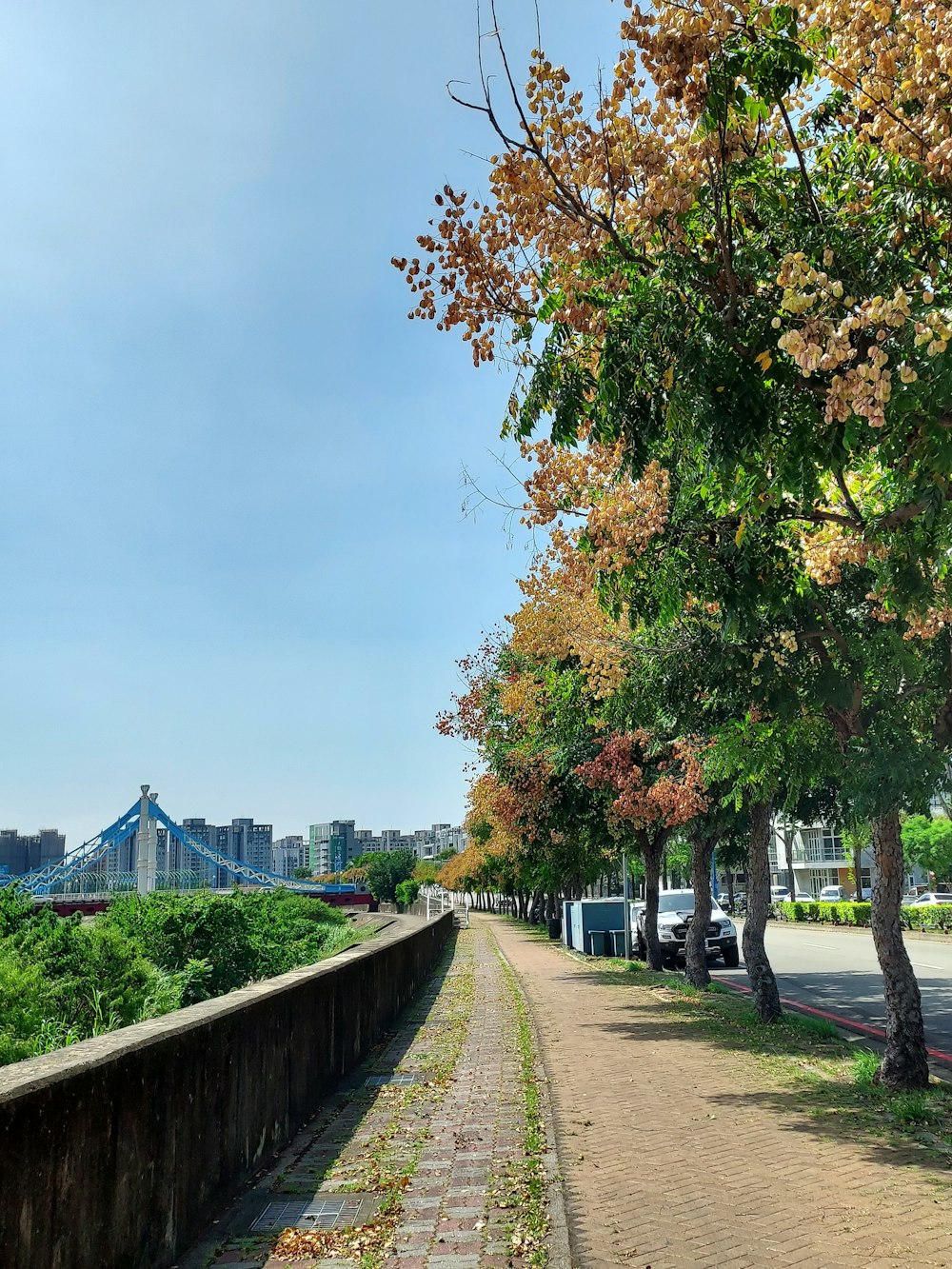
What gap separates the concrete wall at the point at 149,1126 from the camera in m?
3.73

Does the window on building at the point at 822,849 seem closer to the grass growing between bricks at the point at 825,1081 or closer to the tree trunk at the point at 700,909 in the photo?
the tree trunk at the point at 700,909

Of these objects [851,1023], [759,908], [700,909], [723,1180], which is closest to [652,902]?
[700,909]

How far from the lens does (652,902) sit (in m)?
23.2

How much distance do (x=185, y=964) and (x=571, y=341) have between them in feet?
32.3

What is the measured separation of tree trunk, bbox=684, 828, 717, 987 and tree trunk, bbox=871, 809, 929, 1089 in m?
8.53

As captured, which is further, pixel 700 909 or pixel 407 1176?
pixel 700 909

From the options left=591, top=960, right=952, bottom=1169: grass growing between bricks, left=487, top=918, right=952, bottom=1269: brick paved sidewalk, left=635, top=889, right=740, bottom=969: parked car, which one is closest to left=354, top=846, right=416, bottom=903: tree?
left=635, top=889, right=740, bottom=969: parked car

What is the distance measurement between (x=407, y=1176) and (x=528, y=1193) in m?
0.85

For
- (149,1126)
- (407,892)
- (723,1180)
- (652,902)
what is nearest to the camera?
(149,1126)

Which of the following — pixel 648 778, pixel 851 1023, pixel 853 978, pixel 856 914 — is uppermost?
pixel 648 778

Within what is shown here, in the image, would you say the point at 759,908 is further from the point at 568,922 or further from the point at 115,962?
the point at 568,922

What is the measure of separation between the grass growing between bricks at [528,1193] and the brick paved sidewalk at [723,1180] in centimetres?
16

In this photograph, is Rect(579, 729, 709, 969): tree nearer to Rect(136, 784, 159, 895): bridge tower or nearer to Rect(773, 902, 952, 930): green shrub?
Rect(773, 902, 952, 930): green shrub

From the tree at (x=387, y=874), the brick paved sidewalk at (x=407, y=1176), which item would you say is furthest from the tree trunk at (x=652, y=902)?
the tree at (x=387, y=874)
